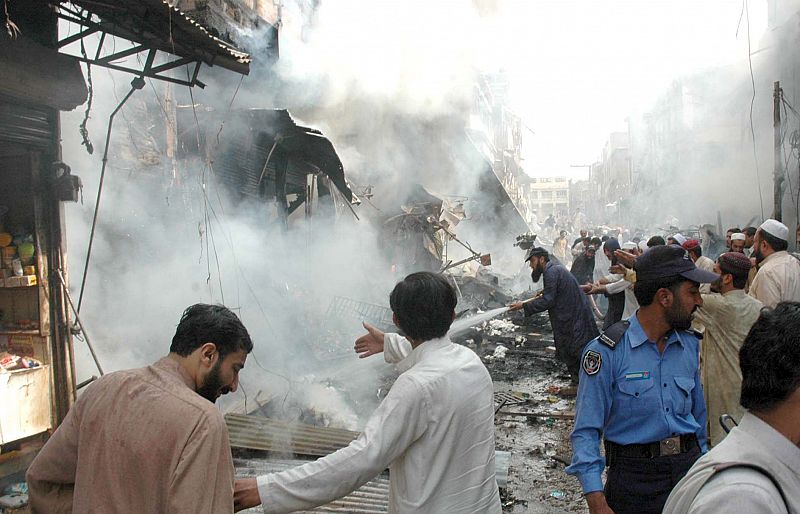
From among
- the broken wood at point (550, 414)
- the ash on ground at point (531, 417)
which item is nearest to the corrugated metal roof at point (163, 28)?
the ash on ground at point (531, 417)

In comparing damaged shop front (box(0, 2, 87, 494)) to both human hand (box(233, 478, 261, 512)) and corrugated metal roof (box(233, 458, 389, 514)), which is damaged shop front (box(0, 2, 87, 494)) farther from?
human hand (box(233, 478, 261, 512))

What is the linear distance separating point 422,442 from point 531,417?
16.3 ft

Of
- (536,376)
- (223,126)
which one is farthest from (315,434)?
(223,126)

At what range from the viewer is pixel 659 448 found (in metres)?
2.39

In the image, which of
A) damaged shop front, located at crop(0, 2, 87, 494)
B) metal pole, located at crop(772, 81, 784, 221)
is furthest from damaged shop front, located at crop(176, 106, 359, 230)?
metal pole, located at crop(772, 81, 784, 221)

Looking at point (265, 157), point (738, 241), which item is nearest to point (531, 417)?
point (738, 241)

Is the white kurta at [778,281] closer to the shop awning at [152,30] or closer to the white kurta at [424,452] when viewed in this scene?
the white kurta at [424,452]

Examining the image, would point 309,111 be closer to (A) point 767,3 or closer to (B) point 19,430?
(B) point 19,430

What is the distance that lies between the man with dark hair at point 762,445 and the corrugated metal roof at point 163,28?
4.15 m

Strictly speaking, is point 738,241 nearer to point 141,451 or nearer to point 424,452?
point 424,452

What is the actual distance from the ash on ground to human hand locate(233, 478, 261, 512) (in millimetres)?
3149

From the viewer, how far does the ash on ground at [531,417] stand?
462 centimetres

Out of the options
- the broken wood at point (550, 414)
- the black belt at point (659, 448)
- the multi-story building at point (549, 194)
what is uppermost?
the multi-story building at point (549, 194)

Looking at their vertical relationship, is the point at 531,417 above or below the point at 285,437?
below
